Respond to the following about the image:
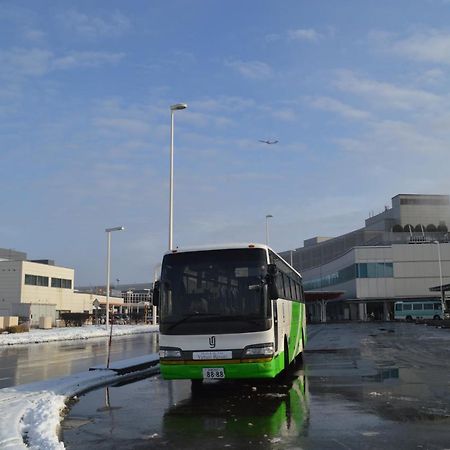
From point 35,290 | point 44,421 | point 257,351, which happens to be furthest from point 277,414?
point 35,290

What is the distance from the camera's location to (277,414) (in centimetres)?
991

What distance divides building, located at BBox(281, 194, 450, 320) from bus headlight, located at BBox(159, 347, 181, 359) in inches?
2918

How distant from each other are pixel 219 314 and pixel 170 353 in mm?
1303

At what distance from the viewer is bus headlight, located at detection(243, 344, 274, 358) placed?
11336mm

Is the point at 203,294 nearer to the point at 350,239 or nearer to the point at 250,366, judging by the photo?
the point at 250,366

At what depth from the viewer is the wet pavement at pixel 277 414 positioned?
7906 mm

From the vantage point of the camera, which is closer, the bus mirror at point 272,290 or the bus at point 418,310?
the bus mirror at point 272,290

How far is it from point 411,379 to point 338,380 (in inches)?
72.0

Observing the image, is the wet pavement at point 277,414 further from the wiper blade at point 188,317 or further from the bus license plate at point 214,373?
the wiper blade at point 188,317

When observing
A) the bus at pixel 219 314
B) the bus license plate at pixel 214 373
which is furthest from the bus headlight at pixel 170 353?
the bus license plate at pixel 214 373

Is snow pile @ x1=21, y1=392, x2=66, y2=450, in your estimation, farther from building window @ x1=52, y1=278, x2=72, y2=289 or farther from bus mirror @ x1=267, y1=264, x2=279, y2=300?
building window @ x1=52, y1=278, x2=72, y2=289

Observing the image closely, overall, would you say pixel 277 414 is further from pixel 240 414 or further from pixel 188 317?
pixel 188 317

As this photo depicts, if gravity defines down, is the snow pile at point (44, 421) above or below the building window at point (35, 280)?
below

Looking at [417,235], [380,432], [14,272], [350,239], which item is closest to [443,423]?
[380,432]
